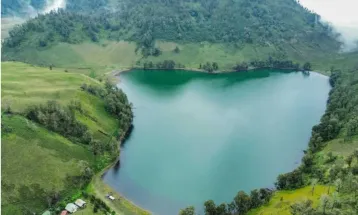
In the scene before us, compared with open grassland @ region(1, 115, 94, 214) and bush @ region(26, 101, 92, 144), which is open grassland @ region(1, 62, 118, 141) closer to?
bush @ region(26, 101, 92, 144)

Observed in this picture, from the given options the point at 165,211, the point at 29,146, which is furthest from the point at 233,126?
the point at 29,146

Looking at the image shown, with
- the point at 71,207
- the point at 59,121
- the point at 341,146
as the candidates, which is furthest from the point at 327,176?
the point at 59,121

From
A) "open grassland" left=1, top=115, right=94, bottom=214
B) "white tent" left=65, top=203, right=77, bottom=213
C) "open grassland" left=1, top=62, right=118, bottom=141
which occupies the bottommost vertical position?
"white tent" left=65, top=203, right=77, bottom=213

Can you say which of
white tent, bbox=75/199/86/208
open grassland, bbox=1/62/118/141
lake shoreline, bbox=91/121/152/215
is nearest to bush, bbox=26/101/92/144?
open grassland, bbox=1/62/118/141

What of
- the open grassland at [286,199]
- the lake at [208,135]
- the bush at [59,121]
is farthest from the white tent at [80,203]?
the open grassland at [286,199]

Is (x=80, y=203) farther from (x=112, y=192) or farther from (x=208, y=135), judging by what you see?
(x=208, y=135)

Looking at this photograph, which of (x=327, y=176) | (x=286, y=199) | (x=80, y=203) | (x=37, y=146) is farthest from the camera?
(x=37, y=146)

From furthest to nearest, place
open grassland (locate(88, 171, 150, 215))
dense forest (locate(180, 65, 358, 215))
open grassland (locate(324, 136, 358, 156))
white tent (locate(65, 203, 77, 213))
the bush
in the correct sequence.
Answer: the bush, open grassland (locate(324, 136, 358, 156)), open grassland (locate(88, 171, 150, 215)), white tent (locate(65, 203, 77, 213)), dense forest (locate(180, 65, 358, 215))
